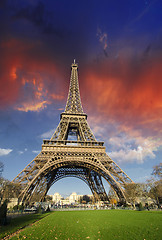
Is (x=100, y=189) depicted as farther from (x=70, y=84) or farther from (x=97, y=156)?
(x=70, y=84)

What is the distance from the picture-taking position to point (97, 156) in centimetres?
3497

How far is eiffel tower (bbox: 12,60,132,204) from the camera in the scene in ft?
96.8

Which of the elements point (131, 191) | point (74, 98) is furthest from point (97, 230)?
point (74, 98)

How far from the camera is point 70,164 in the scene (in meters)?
36.7

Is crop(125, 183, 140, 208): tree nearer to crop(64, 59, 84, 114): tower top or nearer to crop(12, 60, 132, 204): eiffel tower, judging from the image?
crop(12, 60, 132, 204): eiffel tower

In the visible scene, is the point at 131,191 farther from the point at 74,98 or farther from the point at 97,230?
the point at 74,98

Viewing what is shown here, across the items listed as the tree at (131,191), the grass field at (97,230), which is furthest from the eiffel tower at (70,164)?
the grass field at (97,230)

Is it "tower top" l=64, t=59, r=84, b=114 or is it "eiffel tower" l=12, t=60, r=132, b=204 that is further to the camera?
"tower top" l=64, t=59, r=84, b=114

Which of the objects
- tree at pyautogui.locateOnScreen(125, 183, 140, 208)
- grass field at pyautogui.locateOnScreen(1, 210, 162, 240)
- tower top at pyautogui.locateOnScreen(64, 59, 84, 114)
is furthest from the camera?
tower top at pyautogui.locateOnScreen(64, 59, 84, 114)

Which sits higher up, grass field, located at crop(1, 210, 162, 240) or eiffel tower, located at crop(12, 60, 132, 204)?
eiffel tower, located at crop(12, 60, 132, 204)

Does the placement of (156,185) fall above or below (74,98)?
below

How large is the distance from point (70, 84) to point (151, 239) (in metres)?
55.7

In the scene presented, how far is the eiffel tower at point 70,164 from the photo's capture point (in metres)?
29.5

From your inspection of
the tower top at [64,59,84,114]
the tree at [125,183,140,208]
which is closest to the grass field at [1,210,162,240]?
the tree at [125,183,140,208]
